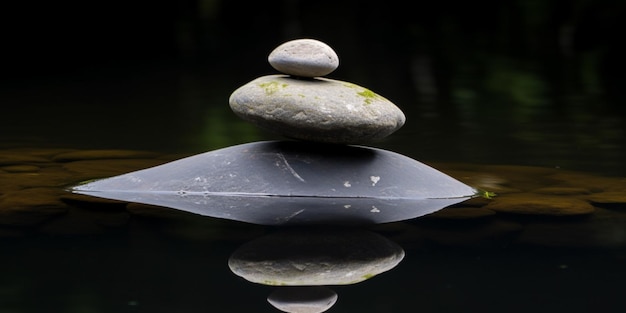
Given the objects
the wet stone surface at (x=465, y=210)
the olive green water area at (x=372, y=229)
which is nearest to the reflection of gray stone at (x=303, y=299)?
the olive green water area at (x=372, y=229)

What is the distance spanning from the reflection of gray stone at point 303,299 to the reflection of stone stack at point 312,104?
5.65 ft

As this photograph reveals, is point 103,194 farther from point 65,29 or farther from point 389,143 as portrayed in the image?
point 65,29

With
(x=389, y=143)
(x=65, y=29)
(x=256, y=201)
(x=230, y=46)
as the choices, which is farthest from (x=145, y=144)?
(x=65, y=29)

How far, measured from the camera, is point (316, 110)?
5430 mm

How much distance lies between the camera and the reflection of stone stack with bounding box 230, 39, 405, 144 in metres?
5.45

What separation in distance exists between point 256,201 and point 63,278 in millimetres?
1614

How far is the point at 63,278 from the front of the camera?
3922 mm

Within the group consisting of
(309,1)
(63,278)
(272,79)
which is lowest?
(63,278)

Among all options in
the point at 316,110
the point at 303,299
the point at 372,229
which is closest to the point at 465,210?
the point at 372,229

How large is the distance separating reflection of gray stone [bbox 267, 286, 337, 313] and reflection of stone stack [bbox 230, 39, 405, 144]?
67.8 inches

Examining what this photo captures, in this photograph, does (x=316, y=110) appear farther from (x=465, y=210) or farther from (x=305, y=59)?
(x=465, y=210)

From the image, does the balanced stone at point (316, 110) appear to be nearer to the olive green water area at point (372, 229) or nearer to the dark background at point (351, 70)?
the olive green water area at point (372, 229)

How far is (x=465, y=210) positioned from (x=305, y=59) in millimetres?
1114

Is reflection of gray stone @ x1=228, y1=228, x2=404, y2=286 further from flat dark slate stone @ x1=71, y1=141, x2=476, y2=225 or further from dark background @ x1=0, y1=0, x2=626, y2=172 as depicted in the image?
dark background @ x1=0, y1=0, x2=626, y2=172
